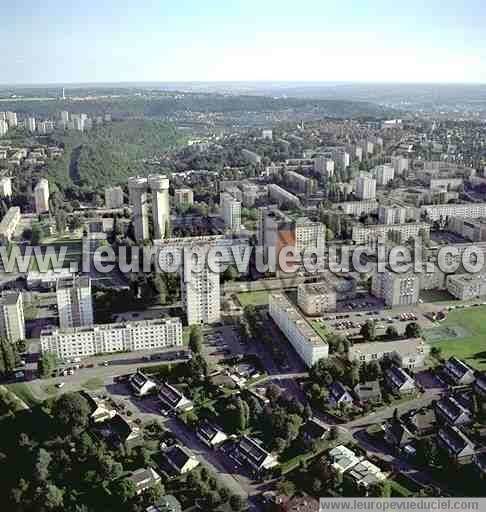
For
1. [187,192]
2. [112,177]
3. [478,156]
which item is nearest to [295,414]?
[187,192]

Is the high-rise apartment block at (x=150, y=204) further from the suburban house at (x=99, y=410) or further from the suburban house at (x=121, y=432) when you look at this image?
the suburban house at (x=121, y=432)

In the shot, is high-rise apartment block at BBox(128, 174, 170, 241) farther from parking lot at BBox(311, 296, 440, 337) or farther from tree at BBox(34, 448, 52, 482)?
tree at BBox(34, 448, 52, 482)

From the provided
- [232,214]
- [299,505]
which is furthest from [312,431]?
[232,214]

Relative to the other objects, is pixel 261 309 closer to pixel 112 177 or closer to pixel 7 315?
pixel 7 315

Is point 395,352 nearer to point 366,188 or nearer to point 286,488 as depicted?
point 286,488

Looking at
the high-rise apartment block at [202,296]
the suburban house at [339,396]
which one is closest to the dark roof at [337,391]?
the suburban house at [339,396]

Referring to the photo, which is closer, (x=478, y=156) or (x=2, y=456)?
(x=2, y=456)

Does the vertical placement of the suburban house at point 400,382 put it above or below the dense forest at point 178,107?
below
